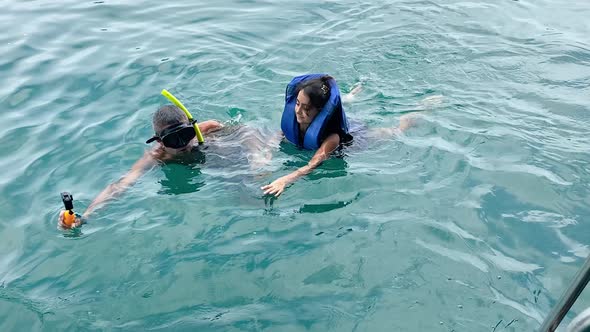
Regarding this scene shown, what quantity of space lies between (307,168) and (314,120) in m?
0.52

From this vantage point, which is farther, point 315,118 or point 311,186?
point 315,118

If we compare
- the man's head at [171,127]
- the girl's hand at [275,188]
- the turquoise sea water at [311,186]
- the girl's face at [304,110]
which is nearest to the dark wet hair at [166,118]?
the man's head at [171,127]

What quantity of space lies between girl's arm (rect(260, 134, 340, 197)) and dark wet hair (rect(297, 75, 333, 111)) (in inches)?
13.5

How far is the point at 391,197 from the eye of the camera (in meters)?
4.84

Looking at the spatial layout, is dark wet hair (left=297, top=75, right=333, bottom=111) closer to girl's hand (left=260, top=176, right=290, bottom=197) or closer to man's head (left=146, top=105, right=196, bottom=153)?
girl's hand (left=260, top=176, right=290, bottom=197)

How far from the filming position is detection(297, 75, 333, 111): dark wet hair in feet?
17.2

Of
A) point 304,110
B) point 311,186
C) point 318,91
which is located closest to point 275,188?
point 311,186

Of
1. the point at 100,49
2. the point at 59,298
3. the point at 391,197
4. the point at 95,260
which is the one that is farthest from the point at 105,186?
the point at 100,49

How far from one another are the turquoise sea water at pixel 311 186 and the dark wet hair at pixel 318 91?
593 millimetres

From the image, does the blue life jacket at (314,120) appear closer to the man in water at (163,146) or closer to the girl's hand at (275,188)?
the girl's hand at (275,188)

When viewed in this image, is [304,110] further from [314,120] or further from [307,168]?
[307,168]

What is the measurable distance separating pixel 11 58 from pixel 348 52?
15.9ft

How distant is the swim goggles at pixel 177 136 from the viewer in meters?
4.86

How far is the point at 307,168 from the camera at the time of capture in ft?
17.0
